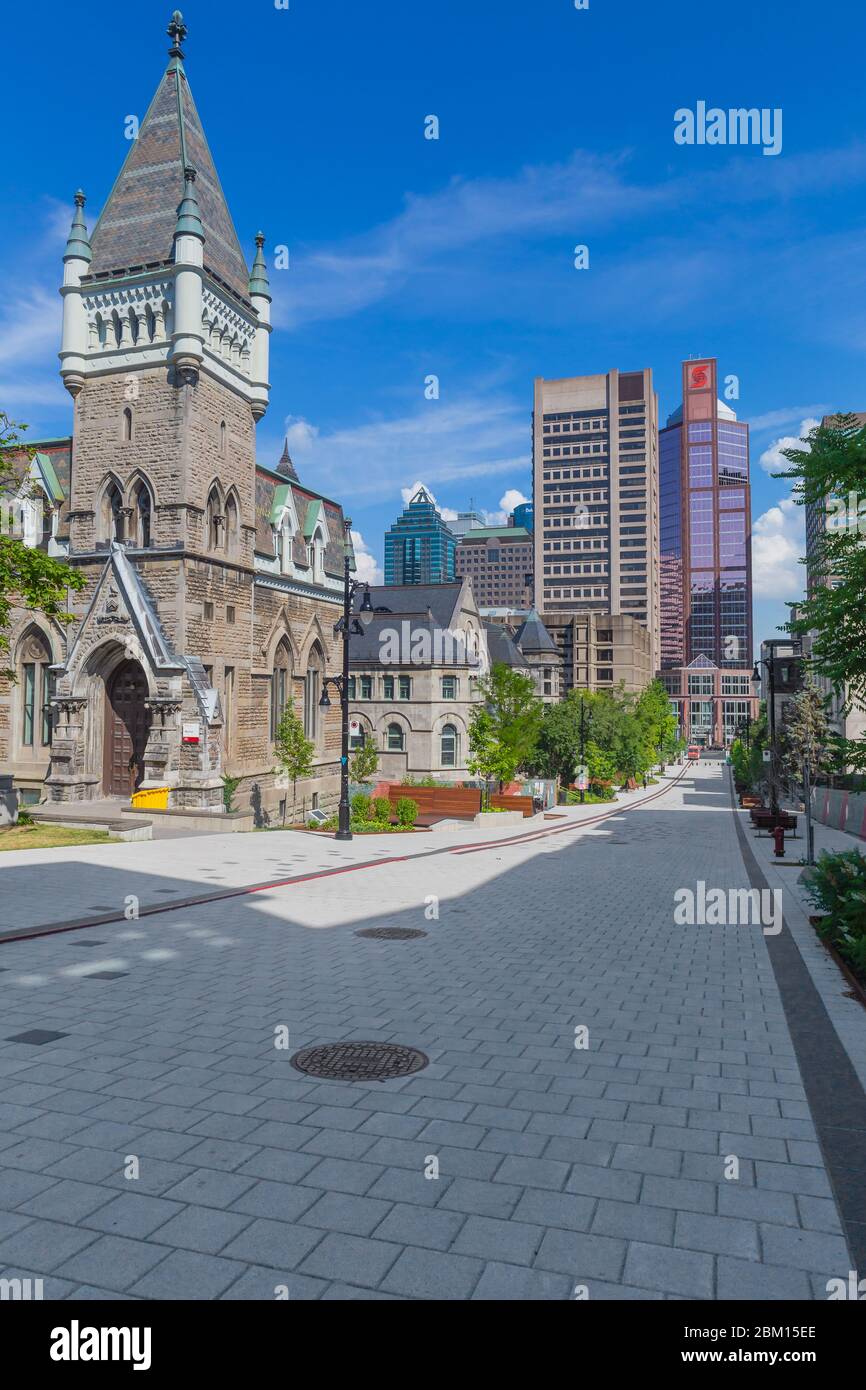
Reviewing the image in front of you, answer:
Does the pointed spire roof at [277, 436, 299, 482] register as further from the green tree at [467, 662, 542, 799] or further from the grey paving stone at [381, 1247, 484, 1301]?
the grey paving stone at [381, 1247, 484, 1301]

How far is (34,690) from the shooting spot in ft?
111

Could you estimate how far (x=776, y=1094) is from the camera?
21.8 ft

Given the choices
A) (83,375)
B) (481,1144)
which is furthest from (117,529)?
(481,1144)

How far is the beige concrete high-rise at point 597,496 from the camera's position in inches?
6289

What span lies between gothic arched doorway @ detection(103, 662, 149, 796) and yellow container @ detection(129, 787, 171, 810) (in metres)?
2.75

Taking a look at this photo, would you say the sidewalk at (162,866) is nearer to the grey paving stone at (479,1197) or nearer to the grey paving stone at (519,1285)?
the grey paving stone at (479,1197)

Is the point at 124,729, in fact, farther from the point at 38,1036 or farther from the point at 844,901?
the point at 844,901

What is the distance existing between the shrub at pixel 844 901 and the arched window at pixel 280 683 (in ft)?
87.9

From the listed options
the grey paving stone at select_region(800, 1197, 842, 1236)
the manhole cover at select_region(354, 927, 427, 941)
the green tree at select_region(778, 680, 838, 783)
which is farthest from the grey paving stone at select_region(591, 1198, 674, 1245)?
the green tree at select_region(778, 680, 838, 783)

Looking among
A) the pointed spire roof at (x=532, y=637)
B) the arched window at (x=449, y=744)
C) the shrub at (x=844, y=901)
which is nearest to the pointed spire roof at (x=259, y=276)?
the arched window at (x=449, y=744)

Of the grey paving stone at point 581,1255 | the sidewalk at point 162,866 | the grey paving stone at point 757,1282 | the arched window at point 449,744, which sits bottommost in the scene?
the sidewalk at point 162,866

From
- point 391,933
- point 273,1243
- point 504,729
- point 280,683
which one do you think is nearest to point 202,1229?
point 273,1243

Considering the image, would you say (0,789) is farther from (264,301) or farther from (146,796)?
(264,301)
